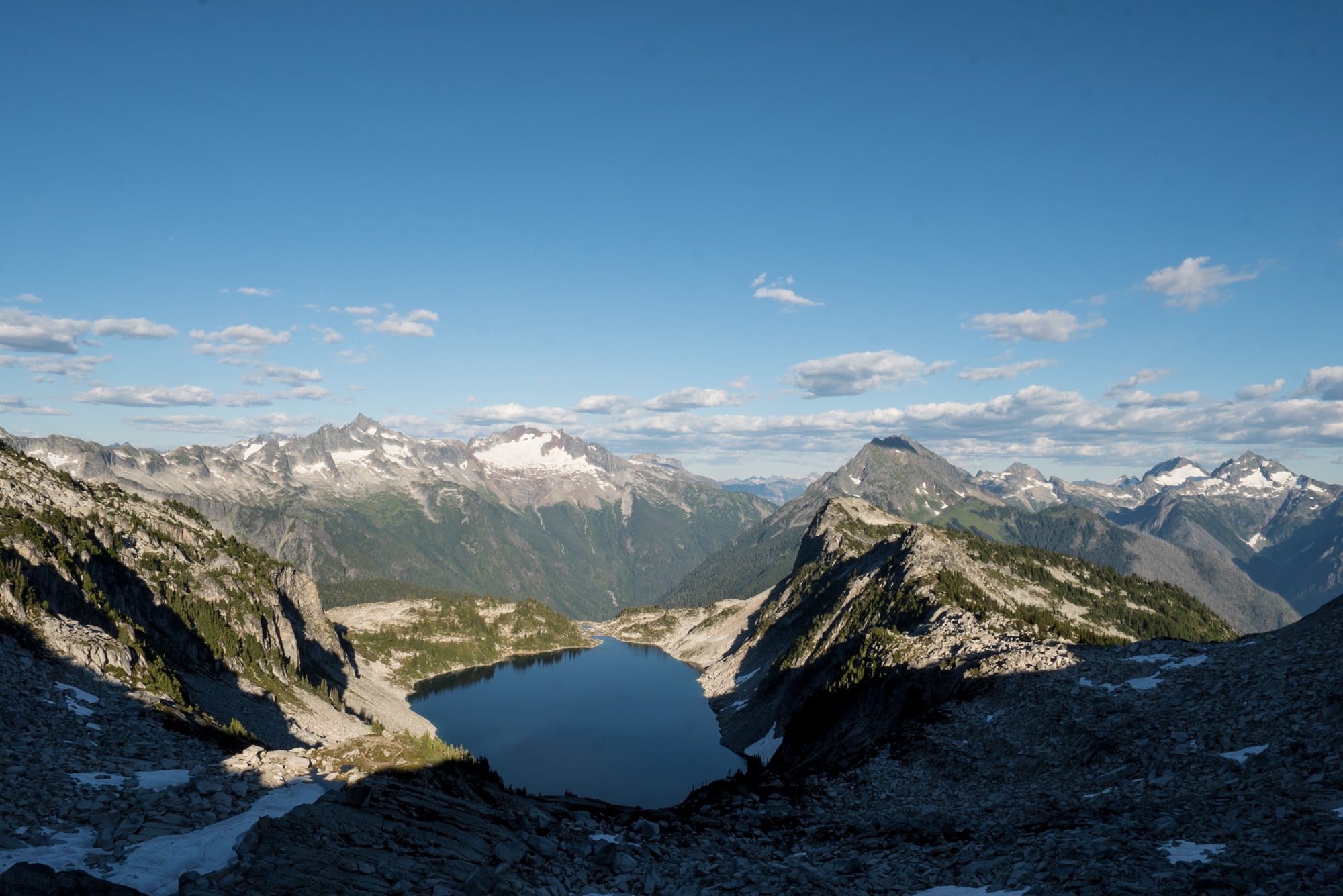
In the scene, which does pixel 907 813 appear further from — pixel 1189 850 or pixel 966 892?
pixel 1189 850

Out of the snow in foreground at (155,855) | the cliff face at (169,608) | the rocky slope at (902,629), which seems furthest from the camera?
the rocky slope at (902,629)

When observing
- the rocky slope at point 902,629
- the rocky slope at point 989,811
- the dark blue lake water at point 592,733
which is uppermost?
the rocky slope at point 989,811

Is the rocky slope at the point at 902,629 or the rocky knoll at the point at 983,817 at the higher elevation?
the rocky knoll at the point at 983,817

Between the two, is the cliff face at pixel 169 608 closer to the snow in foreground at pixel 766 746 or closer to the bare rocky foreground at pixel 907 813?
the bare rocky foreground at pixel 907 813

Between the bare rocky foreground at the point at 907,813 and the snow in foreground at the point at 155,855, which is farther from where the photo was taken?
→ the bare rocky foreground at the point at 907,813

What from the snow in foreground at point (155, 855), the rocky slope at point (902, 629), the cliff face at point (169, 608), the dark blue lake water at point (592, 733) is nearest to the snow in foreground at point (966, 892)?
the snow in foreground at point (155, 855)
